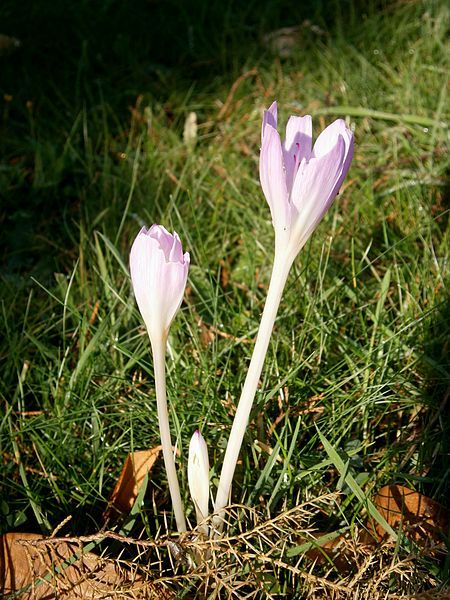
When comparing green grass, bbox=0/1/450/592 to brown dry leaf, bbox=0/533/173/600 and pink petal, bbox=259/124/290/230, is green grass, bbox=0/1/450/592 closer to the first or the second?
brown dry leaf, bbox=0/533/173/600

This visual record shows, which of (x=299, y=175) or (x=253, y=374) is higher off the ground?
(x=299, y=175)

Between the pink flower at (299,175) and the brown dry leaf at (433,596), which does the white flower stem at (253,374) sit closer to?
the pink flower at (299,175)

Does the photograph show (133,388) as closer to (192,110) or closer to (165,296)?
(165,296)

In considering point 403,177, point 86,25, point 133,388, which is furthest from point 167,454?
point 86,25

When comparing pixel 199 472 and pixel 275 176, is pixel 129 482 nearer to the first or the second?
pixel 199 472

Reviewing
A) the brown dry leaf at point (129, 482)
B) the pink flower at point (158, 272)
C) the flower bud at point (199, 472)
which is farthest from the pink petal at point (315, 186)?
the brown dry leaf at point (129, 482)

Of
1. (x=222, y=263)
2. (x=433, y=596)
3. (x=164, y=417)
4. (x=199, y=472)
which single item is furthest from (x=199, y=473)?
(x=222, y=263)
